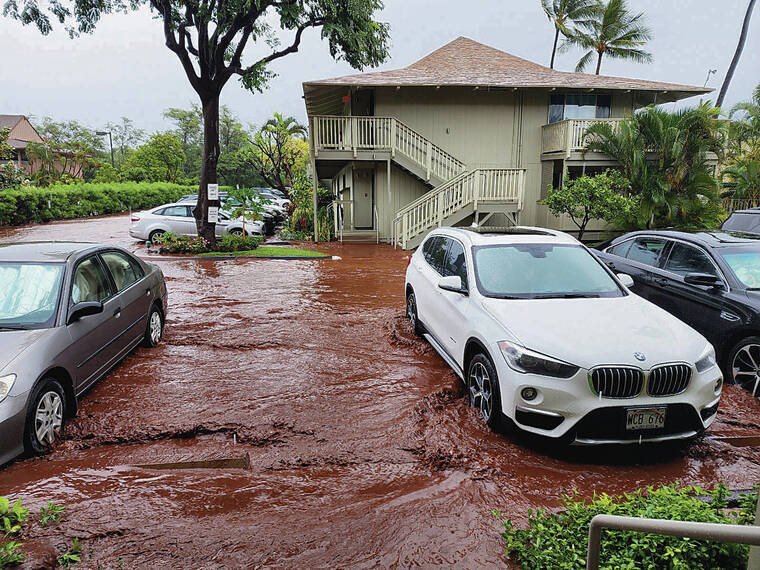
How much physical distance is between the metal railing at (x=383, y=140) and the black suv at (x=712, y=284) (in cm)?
1061

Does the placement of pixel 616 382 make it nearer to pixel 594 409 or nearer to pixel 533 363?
pixel 594 409

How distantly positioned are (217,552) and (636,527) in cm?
228

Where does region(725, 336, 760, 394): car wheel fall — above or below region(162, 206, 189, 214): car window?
below

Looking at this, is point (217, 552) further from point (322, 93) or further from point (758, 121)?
point (758, 121)

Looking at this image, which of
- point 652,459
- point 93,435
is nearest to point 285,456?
point 93,435

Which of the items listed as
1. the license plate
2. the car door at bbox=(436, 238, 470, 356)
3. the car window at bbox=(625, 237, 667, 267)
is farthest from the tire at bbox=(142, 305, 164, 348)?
the car window at bbox=(625, 237, 667, 267)

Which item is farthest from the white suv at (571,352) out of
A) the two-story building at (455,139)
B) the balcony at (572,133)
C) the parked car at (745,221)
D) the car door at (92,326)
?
the balcony at (572,133)

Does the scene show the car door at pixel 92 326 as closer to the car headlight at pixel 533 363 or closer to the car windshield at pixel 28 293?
the car windshield at pixel 28 293

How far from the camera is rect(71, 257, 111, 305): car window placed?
16.6 feet

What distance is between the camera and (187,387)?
5.57m

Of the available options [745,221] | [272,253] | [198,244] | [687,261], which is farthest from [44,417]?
[198,244]

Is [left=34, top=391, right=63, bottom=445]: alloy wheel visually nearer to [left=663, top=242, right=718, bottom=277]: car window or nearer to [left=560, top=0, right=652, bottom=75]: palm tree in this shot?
[left=663, top=242, right=718, bottom=277]: car window

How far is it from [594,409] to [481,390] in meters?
1.08

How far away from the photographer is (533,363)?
13.1 ft
